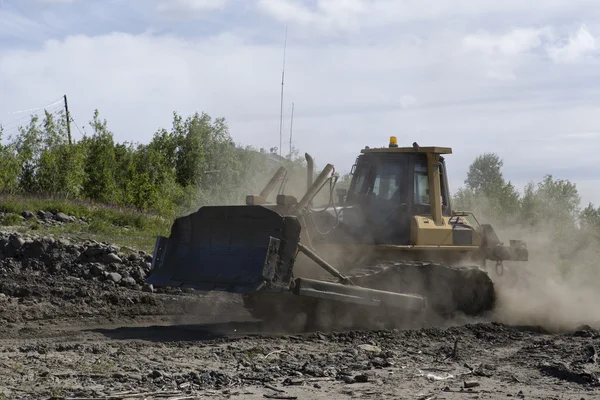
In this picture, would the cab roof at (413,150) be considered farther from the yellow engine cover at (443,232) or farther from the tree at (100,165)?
the tree at (100,165)

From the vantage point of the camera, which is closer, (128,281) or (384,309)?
(384,309)

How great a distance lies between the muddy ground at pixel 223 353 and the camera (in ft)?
25.2

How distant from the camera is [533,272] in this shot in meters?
17.3

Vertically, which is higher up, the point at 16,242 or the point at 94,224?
the point at 94,224

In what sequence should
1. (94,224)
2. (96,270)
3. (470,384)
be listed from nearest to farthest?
(470,384) → (96,270) → (94,224)

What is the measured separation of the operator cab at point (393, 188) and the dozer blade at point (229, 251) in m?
2.65

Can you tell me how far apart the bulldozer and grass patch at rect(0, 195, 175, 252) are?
721 centimetres

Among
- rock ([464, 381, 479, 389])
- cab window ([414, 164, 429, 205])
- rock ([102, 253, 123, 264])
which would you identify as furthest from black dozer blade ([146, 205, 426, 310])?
rock ([102, 253, 123, 264])

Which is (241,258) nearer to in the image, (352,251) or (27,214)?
(352,251)

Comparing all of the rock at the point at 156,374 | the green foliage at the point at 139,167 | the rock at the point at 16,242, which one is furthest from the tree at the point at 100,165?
the rock at the point at 156,374

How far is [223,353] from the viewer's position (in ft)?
31.2

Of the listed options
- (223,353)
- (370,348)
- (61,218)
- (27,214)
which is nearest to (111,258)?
(27,214)

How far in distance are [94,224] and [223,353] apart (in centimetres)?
1305

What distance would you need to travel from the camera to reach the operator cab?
13.4 meters
